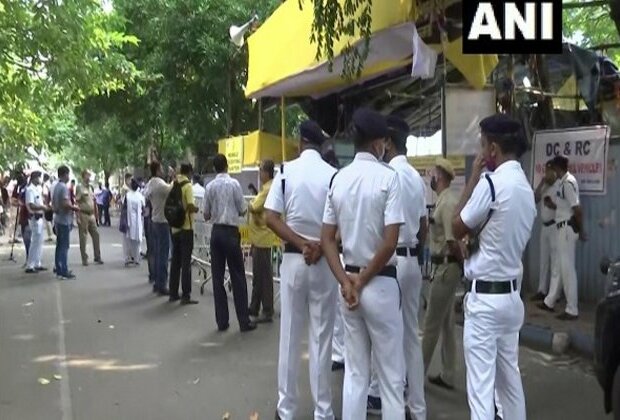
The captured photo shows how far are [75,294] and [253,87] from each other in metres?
4.23

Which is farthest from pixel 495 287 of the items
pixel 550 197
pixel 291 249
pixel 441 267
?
pixel 550 197

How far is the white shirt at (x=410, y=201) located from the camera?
5461mm

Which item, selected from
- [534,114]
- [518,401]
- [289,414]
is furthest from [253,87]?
[518,401]

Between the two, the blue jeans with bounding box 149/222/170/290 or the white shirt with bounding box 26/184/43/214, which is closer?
the blue jeans with bounding box 149/222/170/290

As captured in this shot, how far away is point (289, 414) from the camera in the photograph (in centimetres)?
550

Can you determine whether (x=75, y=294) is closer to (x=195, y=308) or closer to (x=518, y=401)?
(x=195, y=308)

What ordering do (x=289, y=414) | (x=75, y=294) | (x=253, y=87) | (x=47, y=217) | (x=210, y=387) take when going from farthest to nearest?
1. (x=47, y=217)
2. (x=75, y=294)
3. (x=253, y=87)
4. (x=210, y=387)
5. (x=289, y=414)

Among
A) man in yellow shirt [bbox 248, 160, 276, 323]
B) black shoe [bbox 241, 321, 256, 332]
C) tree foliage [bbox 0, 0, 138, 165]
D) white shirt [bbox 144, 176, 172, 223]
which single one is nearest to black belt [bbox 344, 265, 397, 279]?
black shoe [bbox 241, 321, 256, 332]

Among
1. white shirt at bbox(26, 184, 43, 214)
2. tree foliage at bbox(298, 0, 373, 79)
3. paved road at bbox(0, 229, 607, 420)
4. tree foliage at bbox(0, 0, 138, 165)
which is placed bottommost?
paved road at bbox(0, 229, 607, 420)

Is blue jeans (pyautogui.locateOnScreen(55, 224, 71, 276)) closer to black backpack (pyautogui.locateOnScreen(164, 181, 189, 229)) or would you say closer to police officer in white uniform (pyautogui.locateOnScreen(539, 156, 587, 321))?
black backpack (pyautogui.locateOnScreen(164, 181, 189, 229))

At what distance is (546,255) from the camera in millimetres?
10039

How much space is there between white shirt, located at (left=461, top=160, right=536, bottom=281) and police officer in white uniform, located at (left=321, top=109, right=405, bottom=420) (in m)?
0.44

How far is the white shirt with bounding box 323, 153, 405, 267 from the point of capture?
4484 mm

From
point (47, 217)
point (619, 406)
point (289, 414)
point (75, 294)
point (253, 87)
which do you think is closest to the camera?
point (619, 406)
